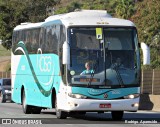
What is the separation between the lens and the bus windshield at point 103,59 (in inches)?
938

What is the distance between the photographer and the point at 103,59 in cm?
2397

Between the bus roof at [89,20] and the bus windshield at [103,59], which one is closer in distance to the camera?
the bus windshield at [103,59]

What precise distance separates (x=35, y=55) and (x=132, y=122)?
6.05m

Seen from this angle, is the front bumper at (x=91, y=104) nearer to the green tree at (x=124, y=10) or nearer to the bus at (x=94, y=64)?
the bus at (x=94, y=64)

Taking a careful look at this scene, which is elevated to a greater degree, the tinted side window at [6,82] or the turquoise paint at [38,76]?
the turquoise paint at [38,76]

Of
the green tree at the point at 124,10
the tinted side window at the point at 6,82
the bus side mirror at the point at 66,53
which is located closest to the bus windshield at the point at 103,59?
the bus side mirror at the point at 66,53

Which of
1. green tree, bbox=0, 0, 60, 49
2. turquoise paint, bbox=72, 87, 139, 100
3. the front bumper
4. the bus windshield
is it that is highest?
green tree, bbox=0, 0, 60, 49

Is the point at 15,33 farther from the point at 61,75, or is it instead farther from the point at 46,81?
the point at 61,75

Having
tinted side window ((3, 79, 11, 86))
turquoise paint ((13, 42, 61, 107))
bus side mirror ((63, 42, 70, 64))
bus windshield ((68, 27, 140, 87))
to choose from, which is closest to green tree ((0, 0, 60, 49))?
tinted side window ((3, 79, 11, 86))

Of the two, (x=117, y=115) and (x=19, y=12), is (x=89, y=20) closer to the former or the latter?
(x=117, y=115)

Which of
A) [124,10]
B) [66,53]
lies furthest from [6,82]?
[124,10]

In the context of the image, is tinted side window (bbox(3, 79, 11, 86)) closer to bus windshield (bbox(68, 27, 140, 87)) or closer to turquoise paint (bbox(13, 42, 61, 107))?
turquoise paint (bbox(13, 42, 61, 107))

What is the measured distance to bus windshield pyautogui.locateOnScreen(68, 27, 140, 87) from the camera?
23812 mm

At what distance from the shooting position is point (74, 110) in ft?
77.7
